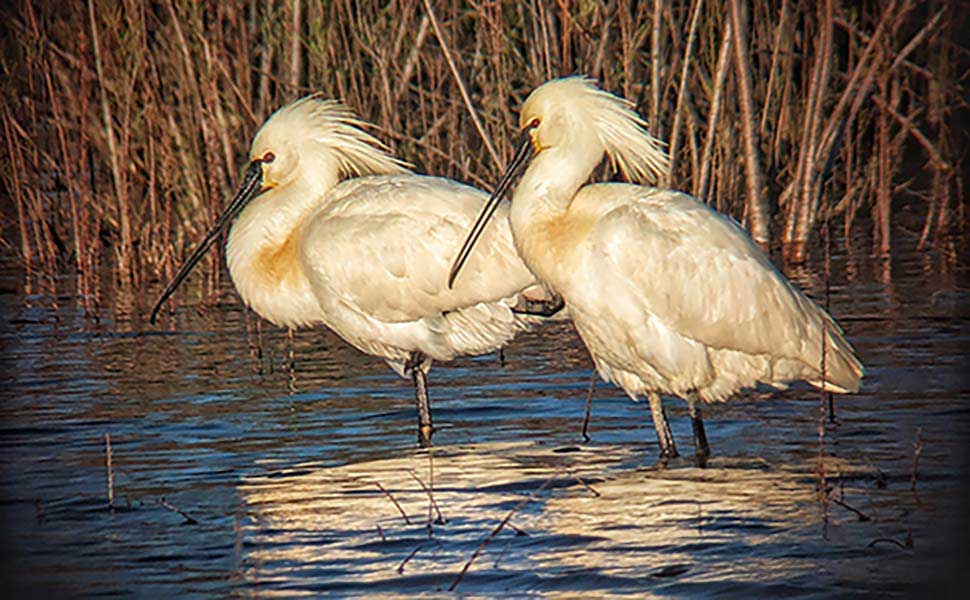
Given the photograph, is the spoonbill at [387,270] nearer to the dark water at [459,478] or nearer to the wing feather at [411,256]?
the wing feather at [411,256]

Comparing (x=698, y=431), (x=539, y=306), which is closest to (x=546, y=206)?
(x=539, y=306)

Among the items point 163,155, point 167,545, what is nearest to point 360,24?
point 163,155

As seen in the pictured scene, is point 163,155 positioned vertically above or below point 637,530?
above

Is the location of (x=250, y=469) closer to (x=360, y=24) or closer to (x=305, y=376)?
(x=305, y=376)

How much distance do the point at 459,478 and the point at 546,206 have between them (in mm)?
1214

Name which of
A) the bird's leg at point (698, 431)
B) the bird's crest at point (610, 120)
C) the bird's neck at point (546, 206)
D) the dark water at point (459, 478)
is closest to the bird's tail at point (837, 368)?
the dark water at point (459, 478)

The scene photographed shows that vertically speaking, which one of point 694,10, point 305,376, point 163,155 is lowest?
point 305,376

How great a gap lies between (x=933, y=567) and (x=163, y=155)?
814 centimetres

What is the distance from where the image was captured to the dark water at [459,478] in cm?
518

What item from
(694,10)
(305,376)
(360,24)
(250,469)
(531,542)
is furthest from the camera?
(360,24)

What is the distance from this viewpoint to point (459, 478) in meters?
6.62

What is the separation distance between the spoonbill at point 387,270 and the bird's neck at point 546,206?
1.66ft

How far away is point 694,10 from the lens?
10664mm

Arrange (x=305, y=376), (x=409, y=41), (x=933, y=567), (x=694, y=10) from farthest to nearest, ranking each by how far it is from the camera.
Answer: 1. (x=409, y=41)
2. (x=694, y=10)
3. (x=305, y=376)
4. (x=933, y=567)
